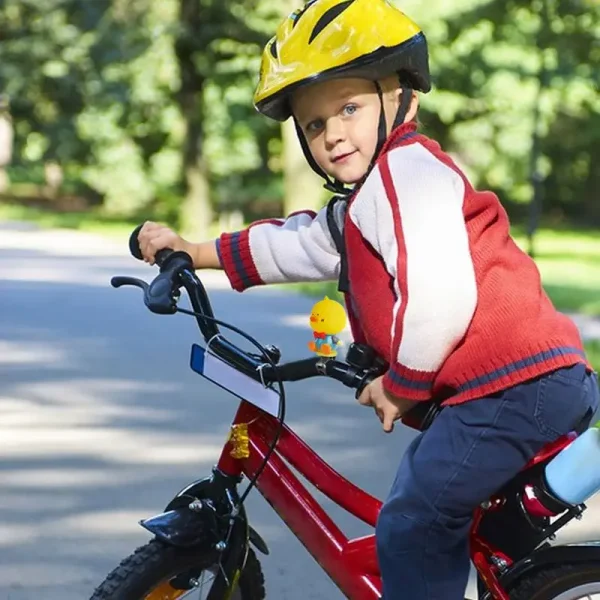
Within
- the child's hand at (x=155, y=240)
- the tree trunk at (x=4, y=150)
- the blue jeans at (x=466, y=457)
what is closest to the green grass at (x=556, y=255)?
the tree trunk at (x=4, y=150)

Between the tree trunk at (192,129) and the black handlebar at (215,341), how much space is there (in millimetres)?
21478

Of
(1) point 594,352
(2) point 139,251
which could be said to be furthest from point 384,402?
(1) point 594,352

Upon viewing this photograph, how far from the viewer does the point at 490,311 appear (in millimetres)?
2623

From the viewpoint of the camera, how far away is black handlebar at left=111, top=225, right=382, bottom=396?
262cm

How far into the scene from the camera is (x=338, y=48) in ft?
8.84

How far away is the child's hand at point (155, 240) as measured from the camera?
296 cm

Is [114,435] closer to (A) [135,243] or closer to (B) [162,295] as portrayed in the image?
(A) [135,243]

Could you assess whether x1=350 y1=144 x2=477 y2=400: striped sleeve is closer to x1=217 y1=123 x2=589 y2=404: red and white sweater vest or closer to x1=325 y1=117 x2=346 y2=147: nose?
x1=217 y1=123 x2=589 y2=404: red and white sweater vest

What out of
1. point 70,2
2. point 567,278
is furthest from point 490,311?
point 70,2

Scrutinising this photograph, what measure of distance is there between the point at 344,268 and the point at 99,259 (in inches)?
Result: 573

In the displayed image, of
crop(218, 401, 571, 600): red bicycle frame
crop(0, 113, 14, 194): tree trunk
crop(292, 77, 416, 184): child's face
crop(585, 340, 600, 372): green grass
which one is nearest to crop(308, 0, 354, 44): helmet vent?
crop(292, 77, 416, 184): child's face

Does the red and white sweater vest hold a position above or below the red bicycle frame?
above

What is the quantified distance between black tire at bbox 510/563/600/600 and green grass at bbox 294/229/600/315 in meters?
8.15

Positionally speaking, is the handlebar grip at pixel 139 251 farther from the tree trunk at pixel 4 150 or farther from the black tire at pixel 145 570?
the tree trunk at pixel 4 150
